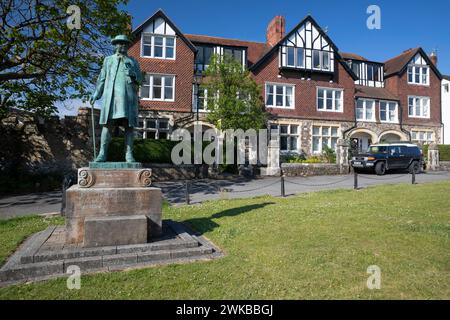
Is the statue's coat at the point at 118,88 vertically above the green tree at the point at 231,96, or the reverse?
the green tree at the point at 231,96

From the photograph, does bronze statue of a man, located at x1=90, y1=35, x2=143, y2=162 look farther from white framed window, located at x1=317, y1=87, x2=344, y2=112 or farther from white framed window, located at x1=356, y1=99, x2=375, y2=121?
white framed window, located at x1=356, y1=99, x2=375, y2=121

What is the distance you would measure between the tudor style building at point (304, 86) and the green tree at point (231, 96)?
2918mm

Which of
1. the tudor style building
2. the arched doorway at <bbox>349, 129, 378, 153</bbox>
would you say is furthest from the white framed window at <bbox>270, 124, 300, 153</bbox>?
the arched doorway at <bbox>349, 129, 378, 153</bbox>

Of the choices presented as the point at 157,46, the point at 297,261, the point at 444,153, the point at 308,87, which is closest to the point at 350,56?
the point at 308,87

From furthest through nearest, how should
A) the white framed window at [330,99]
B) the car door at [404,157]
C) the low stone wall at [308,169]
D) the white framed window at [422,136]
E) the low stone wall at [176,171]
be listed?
the white framed window at [422,136] → the white framed window at [330,99] → the low stone wall at [308,169] → the car door at [404,157] → the low stone wall at [176,171]

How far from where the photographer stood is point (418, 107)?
3145 cm

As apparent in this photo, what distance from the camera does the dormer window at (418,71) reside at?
3122cm

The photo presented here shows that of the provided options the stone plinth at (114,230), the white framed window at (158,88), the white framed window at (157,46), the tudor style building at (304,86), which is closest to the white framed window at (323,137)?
the tudor style building at (304,86)

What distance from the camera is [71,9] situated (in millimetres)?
11477

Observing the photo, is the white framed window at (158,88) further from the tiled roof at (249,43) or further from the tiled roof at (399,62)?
the tiled roof at (399,62)

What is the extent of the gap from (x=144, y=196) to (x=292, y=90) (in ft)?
77.5

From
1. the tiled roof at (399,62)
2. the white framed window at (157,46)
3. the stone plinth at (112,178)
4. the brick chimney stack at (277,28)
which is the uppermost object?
the brick chimney stack at (277,28)
